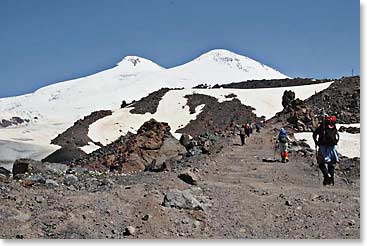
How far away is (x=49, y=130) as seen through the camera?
230 feet

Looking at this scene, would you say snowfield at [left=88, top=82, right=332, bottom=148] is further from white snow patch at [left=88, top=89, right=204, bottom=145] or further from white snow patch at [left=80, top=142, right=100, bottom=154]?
white snow patch at [left=80, top=142, right=100, bottom=154]

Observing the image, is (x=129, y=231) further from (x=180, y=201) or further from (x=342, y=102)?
(x=342, y=102)

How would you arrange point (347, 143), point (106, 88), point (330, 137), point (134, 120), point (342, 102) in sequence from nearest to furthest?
point (330, 137) → point (347, 143) → point (342, 102) → point (134, 120) → point (106, 88)

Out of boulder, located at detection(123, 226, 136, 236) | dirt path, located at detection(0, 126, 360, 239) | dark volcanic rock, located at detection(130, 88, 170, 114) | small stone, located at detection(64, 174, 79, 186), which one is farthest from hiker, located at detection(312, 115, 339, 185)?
dark volcanic rock, located at detection(130, 88, 170, 114)

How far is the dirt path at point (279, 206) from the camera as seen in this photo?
28.4 ft

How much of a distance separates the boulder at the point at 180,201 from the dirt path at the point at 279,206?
1.08 ft

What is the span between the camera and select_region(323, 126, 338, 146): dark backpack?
1071 centimetres

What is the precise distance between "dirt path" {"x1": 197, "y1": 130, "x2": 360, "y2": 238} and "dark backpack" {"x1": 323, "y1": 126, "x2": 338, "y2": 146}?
3.75 feet

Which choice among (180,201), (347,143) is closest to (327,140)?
(180,201)

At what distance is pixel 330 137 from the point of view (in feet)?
35.1

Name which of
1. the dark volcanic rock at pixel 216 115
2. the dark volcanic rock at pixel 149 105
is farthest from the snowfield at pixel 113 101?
the dark volcanic rock at pixel 216 115

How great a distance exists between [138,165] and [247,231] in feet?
46.3

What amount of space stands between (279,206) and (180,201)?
2038mm

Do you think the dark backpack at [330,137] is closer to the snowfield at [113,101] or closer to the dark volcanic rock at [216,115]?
the snowfield at [113,101]
